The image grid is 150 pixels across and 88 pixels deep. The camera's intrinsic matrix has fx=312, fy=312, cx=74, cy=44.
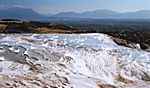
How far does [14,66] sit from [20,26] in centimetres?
4538

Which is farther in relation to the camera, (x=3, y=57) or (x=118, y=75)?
(x=118, y=75)

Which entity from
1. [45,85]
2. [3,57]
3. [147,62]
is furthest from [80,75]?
[147,62]

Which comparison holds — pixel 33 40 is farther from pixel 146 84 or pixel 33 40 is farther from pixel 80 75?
pixel 146 84

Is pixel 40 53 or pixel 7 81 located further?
pixel 40 53

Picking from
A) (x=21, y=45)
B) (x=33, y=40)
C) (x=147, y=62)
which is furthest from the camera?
(x=33, y=40)

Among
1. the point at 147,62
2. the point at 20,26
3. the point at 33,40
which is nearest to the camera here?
the point at 147,62

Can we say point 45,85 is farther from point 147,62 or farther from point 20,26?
point 20,26

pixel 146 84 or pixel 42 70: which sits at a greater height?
pixel 42 70

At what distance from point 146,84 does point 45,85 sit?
44.1 feet

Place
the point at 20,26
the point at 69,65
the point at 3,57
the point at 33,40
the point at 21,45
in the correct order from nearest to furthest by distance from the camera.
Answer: the point at 3,57 → the point at 69,65 → the point at 21,45 → the point at 33,40 → the point at 20,26

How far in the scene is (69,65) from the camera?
3644 cm

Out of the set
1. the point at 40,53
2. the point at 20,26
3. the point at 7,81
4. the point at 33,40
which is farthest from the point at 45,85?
the point at 20,26

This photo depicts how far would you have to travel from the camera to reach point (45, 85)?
2852 centimetres

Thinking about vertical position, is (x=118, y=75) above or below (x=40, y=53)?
below
